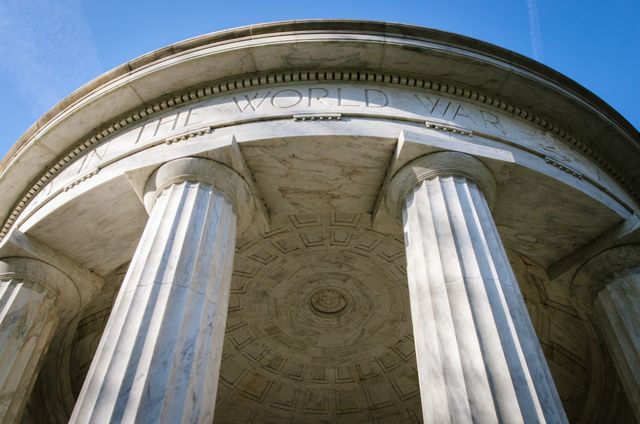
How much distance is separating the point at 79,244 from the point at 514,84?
40.7ft

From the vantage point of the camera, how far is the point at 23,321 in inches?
477

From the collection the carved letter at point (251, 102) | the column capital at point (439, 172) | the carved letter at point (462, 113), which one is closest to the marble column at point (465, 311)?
the column capital at point (439, 172)

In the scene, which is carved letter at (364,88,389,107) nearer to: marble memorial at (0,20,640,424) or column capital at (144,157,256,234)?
marble memorial at (0,20,640,424)

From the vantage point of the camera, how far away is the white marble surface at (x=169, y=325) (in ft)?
23.6

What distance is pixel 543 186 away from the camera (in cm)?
1246

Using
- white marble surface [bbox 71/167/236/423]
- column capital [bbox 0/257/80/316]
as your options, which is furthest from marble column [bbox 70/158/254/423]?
column capital [bbox 0/257/80/316]

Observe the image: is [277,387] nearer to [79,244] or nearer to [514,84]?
[79,244]

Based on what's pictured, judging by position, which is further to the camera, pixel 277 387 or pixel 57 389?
pixel 277 387

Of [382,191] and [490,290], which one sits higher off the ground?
[382,191]

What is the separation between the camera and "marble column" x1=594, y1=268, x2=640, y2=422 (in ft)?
37.8

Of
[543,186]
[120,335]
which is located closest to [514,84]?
[543,186]

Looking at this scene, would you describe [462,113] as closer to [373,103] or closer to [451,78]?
[451,78]

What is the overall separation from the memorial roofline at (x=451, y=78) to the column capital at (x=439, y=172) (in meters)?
3.31

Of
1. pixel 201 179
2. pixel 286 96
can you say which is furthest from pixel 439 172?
pixel 201 179
